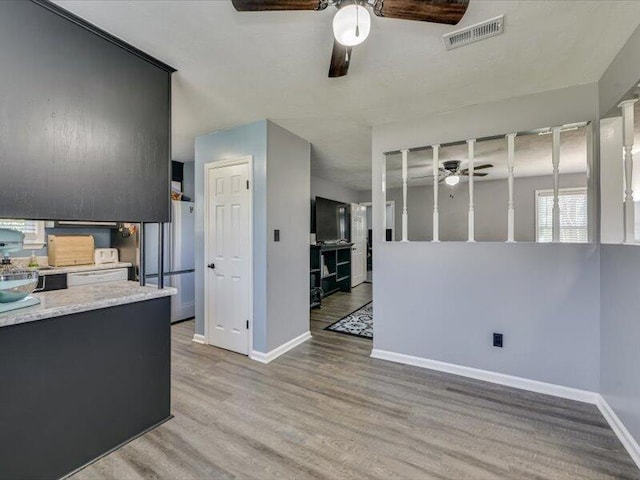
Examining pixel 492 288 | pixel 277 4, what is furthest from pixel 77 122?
pixel 492 288

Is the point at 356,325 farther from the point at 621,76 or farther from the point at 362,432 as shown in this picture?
the point at 621,76

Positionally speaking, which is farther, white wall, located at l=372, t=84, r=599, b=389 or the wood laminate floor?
white wall, located at l=372, t=84, r=599, b=389

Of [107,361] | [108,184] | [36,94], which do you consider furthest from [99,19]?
[107,361]

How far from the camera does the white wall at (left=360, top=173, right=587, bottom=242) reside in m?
6.03

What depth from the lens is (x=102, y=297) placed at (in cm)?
174

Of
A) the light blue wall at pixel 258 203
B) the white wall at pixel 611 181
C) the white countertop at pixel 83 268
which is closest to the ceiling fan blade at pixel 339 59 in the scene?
the light blue wall at pixel 258 203

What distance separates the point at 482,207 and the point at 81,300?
7.02 m

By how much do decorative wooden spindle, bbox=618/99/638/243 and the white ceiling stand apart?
364 mm

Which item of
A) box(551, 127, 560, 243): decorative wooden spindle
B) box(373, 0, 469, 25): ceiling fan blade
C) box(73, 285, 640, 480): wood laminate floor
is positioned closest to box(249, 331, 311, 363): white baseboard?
box(73, 285, 640, 480): wood laminate floor

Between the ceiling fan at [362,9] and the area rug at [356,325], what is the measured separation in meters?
3.18

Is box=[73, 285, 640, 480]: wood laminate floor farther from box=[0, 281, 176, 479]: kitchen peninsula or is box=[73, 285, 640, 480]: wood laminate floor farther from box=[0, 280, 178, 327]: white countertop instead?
box=[0, 280, 178, 327]: white countertop

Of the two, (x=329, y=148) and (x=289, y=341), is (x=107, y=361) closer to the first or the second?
(x=289, y=341)

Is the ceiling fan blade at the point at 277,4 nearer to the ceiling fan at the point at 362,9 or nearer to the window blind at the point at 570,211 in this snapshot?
the ceiling fan at the point at 362,9

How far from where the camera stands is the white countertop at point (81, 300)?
1397 millimetres
